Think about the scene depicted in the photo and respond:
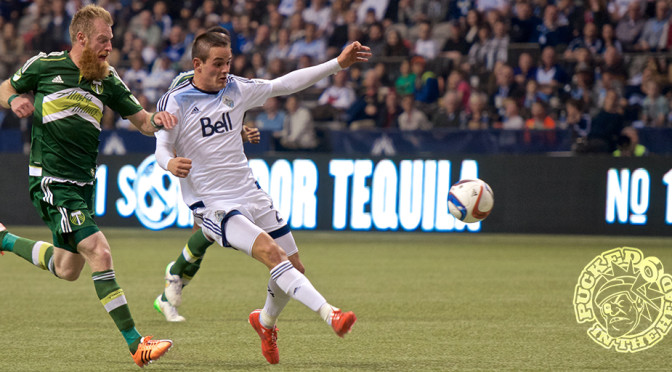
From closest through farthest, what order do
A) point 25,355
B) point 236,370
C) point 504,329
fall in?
point 236,370
point 25,355
point 504,329

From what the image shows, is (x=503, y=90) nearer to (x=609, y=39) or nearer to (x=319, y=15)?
(x=609, y=39)

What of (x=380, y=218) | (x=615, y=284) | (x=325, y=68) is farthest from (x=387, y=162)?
(x=325, y=68)

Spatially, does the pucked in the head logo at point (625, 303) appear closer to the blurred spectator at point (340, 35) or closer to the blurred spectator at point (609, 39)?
the blurred spectator at point (609, 39)

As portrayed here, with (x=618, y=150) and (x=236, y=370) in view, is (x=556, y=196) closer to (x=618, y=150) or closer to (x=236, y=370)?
(x=618, y=150)

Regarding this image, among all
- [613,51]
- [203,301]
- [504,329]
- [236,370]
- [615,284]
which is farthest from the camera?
[613,51]

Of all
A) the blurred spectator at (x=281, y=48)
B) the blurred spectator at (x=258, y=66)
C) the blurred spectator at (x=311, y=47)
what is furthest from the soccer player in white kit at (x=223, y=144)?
the blurred spectator at (x=281, y=48)

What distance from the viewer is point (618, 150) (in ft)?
50.1

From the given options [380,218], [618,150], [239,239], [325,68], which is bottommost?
[380,218]

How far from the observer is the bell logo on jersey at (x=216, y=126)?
250 inches

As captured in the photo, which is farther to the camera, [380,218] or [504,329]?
[380,218]

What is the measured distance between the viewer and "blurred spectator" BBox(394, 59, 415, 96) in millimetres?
17578

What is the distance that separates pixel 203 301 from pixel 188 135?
A: 305cm

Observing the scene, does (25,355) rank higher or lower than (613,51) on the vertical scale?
lower

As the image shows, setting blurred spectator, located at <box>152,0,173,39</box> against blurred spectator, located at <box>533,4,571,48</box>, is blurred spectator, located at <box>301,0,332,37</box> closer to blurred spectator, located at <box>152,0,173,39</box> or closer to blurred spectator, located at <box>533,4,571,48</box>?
blurred spectator, located at <box>152,0,173,39</box>
